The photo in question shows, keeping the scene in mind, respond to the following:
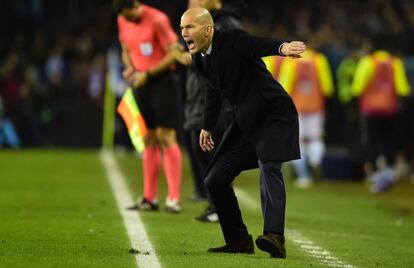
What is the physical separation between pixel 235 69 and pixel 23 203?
5.19 m

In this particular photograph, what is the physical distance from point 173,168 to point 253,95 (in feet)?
12.6

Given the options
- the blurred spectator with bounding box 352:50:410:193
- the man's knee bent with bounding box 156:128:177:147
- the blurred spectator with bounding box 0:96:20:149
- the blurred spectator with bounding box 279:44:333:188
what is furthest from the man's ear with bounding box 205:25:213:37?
the blurred spectator with bounding box 0:96:20:149

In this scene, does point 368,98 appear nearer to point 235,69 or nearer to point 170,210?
point 170,210

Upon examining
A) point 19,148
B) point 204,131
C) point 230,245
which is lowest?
point 19,148

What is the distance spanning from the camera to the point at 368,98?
783 inches

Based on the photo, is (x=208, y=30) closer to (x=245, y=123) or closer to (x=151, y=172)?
(x=245, y=123)

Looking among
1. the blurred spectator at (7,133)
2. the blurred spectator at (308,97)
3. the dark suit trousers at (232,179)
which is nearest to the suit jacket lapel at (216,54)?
the dark suit trousers at (232,179)

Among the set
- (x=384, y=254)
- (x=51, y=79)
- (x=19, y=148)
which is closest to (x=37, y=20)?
(x=51, y=79)

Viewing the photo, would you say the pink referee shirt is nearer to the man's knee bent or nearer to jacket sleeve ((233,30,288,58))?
the man's knee bent

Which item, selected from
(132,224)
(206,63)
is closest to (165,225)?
(132,224)

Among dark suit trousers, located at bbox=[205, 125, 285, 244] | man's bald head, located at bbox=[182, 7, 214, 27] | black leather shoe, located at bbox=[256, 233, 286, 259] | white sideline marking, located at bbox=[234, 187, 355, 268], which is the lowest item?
white sideline marking, located at bbox=[234, 187, 355, 268]

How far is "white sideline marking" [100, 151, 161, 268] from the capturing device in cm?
832

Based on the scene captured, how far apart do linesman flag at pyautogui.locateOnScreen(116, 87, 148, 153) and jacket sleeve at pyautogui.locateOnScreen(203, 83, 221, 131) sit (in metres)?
3.45

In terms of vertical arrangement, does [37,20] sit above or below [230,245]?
below
